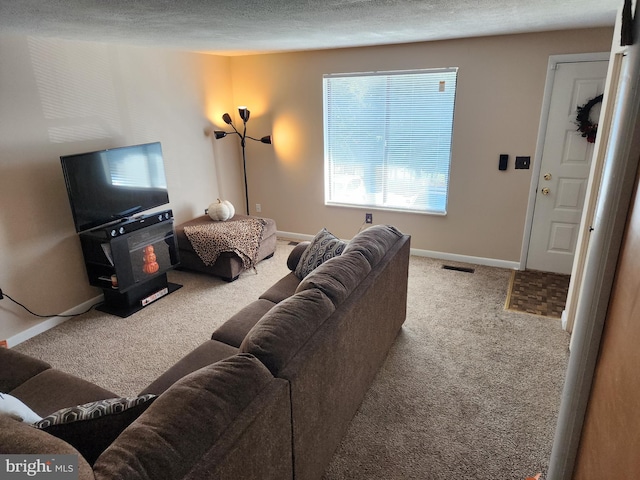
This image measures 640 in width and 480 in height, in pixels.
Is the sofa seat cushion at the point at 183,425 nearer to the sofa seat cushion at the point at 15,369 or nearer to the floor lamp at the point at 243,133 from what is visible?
the sofa seat cushion at the point at 15,369

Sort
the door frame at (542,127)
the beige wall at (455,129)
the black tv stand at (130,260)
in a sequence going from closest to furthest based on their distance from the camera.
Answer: the black tv stand at (130,260), the door frame at (542,127), the beige wall at (455,129)

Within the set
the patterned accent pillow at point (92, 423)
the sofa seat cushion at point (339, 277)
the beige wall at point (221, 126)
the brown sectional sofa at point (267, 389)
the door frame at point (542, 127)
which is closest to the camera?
the brown sectional sofa at point (267, 389)

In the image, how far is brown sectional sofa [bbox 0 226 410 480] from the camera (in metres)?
1.07

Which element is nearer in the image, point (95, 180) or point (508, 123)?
point (95, 180)

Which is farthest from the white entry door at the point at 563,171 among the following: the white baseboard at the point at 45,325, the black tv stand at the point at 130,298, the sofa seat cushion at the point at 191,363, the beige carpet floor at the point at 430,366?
the white baseboard at the point at 45,325

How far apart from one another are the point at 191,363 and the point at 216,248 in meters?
2.04

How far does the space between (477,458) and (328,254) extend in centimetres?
150

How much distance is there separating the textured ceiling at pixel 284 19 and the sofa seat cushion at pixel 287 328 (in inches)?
56.0

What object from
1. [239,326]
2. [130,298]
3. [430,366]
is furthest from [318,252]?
[130,298]

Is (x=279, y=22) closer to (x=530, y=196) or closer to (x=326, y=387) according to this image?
(x=326, y=387)

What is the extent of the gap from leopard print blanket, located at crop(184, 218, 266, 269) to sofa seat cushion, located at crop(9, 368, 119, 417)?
2.08 m

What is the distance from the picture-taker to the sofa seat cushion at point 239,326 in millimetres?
2324

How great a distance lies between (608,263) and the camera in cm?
122

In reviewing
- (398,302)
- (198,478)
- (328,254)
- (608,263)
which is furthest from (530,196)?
(198,478)
